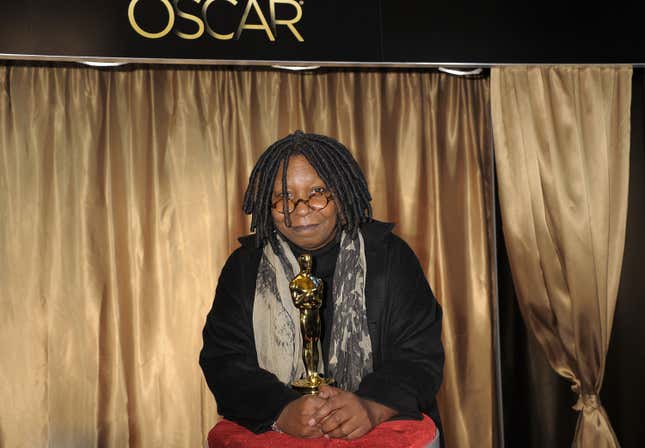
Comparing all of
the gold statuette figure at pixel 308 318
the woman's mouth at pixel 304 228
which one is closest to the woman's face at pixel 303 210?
the woman's mouth at pixel 304 228

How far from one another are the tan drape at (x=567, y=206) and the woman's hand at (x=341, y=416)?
77.2 inches

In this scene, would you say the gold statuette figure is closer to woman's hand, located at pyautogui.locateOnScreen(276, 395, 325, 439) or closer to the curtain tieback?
woman's hand, located at pyautogui.locateOnScreen(276, 395, 325, 439)

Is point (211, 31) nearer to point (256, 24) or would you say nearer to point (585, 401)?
point (256, 24)

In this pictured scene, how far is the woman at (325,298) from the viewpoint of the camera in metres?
2.13

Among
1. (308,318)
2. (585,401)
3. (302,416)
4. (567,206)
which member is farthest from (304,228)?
(585,401)

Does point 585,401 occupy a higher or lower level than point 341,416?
lower

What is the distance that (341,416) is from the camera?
1.89m

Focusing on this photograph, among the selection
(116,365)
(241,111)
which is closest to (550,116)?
(241,111)

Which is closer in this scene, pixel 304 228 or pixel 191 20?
pixel 304 228

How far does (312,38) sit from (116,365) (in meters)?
1.74

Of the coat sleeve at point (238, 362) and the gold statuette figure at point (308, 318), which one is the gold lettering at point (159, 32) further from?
the gold statuette figure at point (308, 318)

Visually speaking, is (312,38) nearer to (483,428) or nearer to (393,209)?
(393,209)

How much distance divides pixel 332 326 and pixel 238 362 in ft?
0.90

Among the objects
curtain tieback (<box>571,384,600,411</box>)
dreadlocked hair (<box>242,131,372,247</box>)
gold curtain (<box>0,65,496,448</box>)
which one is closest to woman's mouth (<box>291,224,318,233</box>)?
dreadlocked hair (<box>242,131,372,247</box>)
